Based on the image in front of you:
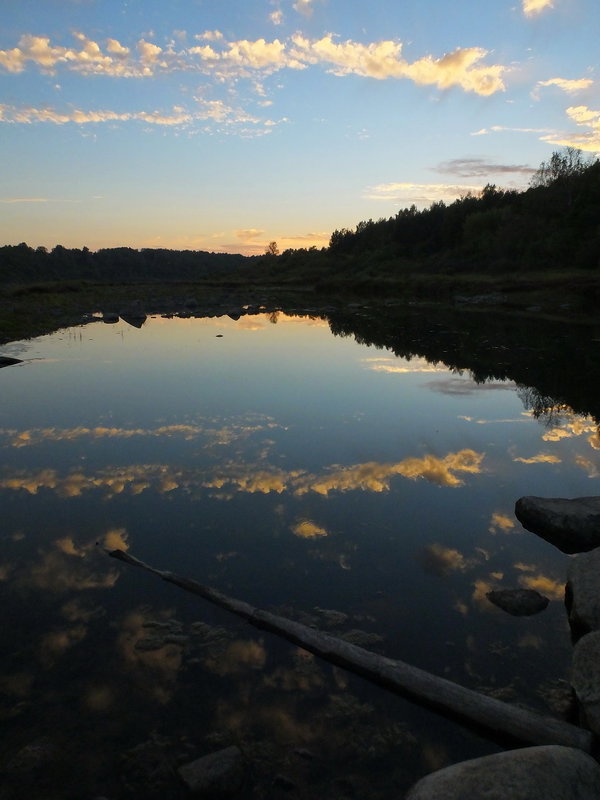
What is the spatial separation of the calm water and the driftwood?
15 centimetres

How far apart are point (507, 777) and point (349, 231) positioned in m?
152

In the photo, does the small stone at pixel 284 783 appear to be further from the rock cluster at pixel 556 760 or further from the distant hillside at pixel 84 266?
the distant hillside at pixel 84 266

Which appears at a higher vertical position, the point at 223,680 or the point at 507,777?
the point at 507,777

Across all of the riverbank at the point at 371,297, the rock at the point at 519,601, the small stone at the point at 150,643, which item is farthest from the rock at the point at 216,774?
the riverbank at the point at 371,297

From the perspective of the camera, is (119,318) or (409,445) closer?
(409,445)

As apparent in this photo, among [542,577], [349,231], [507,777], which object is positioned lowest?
[542,577]

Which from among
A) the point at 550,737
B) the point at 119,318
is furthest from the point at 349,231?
the point at 550,737

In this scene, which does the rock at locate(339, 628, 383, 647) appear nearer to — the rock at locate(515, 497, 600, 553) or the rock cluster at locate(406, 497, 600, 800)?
the rock cluster at locate(406, 497, 600, 800)

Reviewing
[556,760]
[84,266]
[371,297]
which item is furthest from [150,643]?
[84,266]

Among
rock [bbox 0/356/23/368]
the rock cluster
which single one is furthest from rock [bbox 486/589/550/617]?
rock [bbox 0/356/23/368]

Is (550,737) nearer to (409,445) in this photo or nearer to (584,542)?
(584,542)

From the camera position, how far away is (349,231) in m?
148

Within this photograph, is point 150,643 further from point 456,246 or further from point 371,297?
point 456,246

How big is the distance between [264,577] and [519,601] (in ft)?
11.2
